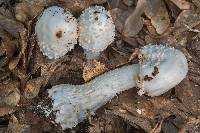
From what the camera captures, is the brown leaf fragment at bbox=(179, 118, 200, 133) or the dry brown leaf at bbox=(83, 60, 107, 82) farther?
the dry brown leaf at bbox=(83, 60, 107, 82)

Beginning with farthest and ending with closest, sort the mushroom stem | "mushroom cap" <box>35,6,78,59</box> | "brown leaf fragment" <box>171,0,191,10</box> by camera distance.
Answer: "brown leaf fragment" <box>171,0,191,10</box> < the mushroom stem < "mushroom cap" <box>35,6,78,59</box>

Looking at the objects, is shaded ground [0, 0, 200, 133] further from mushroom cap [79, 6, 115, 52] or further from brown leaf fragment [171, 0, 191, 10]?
mushroom cap [79, 6, 115, 52]

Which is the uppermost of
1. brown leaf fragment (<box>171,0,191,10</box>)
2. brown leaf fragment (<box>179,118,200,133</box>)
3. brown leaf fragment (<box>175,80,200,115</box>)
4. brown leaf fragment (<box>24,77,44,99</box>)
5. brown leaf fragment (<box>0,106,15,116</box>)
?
brown leaf fragment (<box>171,0,191,10</box>)

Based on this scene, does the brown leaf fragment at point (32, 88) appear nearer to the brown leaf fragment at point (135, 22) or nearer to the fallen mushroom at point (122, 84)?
the fallen mushroom at point (122, 84)

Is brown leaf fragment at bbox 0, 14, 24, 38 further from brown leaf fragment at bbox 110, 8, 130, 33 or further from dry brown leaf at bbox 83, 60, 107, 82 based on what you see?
brown leaf fragment at bbox 110, 8, 130, 33

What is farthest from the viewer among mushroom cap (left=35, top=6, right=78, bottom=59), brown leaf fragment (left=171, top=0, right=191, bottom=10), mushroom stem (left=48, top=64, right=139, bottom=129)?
brown leaf fragment (left=171, top=0, right=191, bottom=10)

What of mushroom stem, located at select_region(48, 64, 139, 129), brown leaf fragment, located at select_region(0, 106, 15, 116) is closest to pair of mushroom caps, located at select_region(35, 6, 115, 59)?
mushroom stem, located at select_region(48, 64, 139, 129)

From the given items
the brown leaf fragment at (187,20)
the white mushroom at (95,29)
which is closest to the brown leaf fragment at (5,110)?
the white mushroom at (95,29)

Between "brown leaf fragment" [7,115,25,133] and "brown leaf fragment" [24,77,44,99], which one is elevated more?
"brown leaf fragment" [24,77,44,99]
